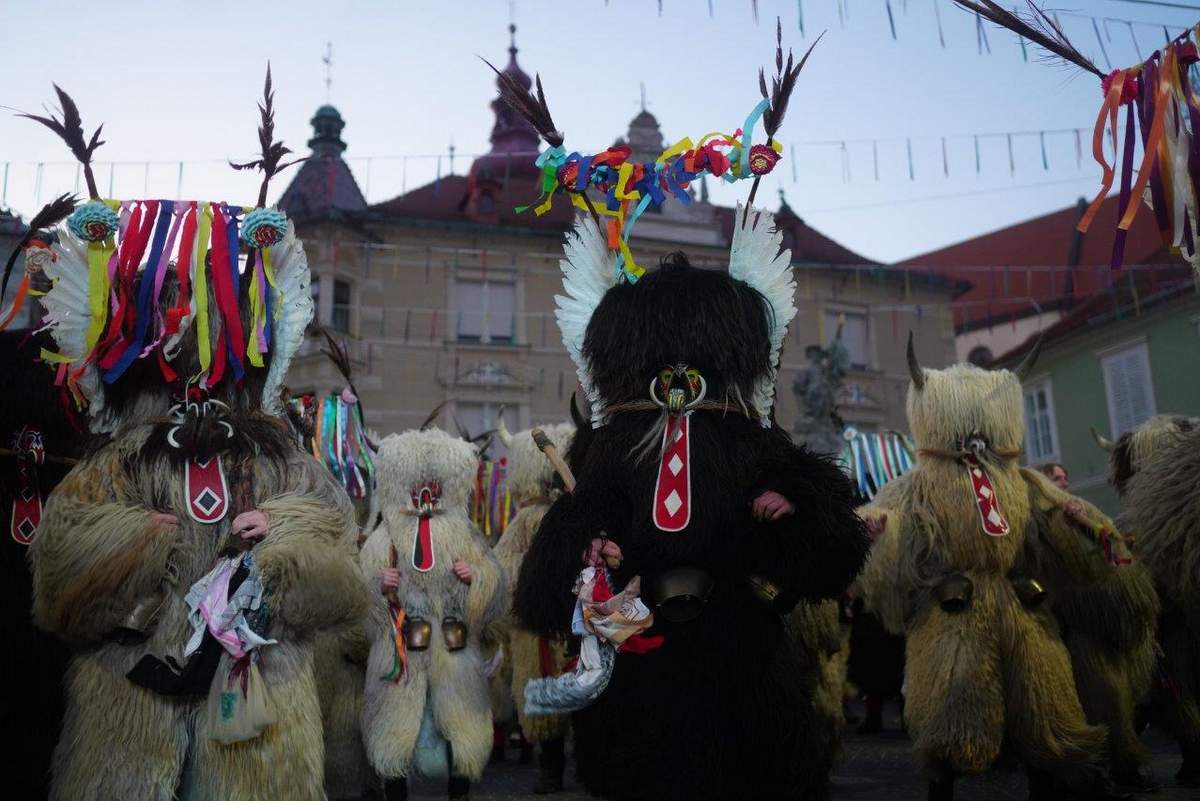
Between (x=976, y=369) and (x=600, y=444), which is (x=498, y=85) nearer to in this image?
(x=600, y=444)

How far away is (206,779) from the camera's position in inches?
145

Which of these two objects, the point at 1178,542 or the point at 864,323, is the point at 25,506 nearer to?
the point at 1178,542

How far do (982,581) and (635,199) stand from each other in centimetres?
246

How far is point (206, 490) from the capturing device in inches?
159

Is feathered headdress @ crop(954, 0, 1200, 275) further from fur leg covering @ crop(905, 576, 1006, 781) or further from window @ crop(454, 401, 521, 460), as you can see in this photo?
window @ crop(454, 401, 521, 460)

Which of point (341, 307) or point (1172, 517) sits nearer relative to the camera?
point (1172, 517)

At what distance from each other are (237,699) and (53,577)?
2.51 feet

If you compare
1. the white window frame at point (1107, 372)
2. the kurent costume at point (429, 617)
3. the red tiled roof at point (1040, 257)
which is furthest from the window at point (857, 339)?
the kurent costume at point (429, 617)

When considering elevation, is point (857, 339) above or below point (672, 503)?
above

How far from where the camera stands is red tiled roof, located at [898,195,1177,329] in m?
26.4

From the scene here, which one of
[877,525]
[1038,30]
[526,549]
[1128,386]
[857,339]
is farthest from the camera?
[857,339]

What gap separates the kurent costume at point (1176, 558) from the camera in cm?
437

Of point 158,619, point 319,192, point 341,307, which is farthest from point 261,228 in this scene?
point 319,192

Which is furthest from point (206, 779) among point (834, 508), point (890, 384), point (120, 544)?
point (890, 384)
